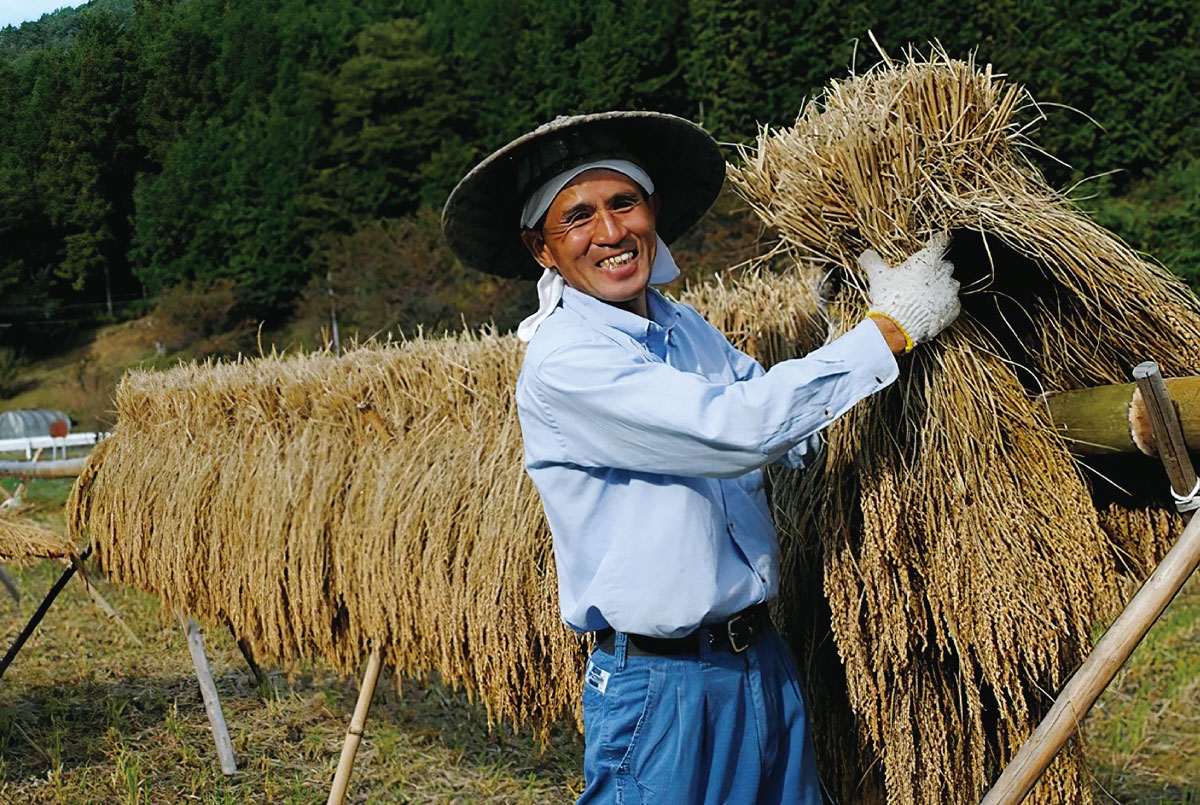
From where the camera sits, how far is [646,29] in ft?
68.4

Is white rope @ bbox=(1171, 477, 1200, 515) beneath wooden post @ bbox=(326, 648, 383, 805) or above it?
above

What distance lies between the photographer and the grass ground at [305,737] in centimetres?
504

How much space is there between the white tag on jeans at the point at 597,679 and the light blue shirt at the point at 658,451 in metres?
0.09

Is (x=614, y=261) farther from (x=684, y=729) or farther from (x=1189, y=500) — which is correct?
(x=1189, y=500)

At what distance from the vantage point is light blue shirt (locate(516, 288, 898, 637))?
195 cm

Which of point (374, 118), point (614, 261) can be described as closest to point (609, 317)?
point (614, 261)

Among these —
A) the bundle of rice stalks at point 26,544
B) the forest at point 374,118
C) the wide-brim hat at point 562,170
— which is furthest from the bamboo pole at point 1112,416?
the forest at point 374,118

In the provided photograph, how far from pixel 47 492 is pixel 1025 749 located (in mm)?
13246

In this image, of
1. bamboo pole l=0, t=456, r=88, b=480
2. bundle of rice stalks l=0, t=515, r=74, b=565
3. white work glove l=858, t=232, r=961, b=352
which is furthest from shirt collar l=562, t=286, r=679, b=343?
bamboo pole l=0, t=456, r=88, b=480

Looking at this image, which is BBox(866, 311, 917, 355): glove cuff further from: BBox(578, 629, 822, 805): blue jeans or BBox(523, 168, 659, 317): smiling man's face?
BBox(578, 629, 822, 805): blue jeans

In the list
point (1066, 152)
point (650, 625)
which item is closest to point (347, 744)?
point (650, 625)

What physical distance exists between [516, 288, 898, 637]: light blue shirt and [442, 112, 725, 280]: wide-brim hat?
333mm

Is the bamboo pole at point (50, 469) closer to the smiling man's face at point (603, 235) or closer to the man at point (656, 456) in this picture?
the man at point (656, 456)

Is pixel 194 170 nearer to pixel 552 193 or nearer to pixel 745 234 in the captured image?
pixel 552 193
